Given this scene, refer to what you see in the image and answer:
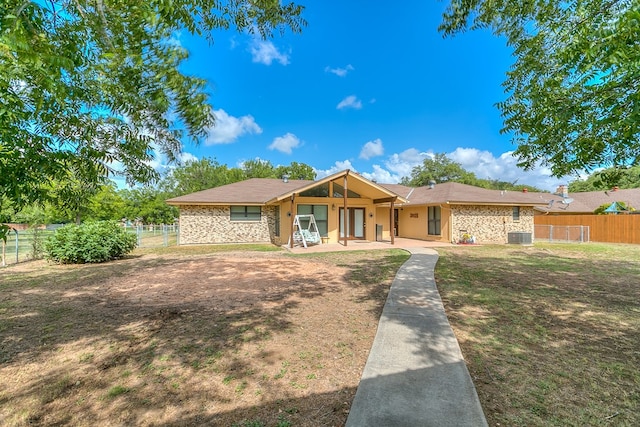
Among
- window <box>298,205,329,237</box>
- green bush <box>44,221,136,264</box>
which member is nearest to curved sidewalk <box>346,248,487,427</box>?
green bush <box>44,221,136,264</box>

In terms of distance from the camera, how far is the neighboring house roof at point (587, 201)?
26328 mm

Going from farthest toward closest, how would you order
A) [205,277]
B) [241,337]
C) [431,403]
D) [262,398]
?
[205,277], [241,337], [262,398], [431,403]

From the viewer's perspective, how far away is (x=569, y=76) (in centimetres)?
409

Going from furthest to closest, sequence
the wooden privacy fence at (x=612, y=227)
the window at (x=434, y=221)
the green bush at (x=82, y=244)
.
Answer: the window at (x=434, y=221) < the wooden privacy fence at (x=612, y=227) < the green bush at (x=82, y=244)

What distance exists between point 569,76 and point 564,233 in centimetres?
2218

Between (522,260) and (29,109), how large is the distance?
44.0 feet

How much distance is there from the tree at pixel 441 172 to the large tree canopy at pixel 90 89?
49.9m

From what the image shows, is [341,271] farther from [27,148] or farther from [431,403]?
[27,148]

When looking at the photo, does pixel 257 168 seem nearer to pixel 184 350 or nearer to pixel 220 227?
pixel 220 227

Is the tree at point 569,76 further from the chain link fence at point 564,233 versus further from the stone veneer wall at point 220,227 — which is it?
the chain link fence at point 564,233

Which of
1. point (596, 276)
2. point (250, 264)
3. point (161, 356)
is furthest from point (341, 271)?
point (596, 276)

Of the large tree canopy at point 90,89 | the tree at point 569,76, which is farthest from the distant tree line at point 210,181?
→ the tree at point 569,76

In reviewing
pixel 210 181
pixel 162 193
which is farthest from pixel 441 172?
pixel 162 193

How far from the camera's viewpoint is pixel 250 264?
10148 mm
